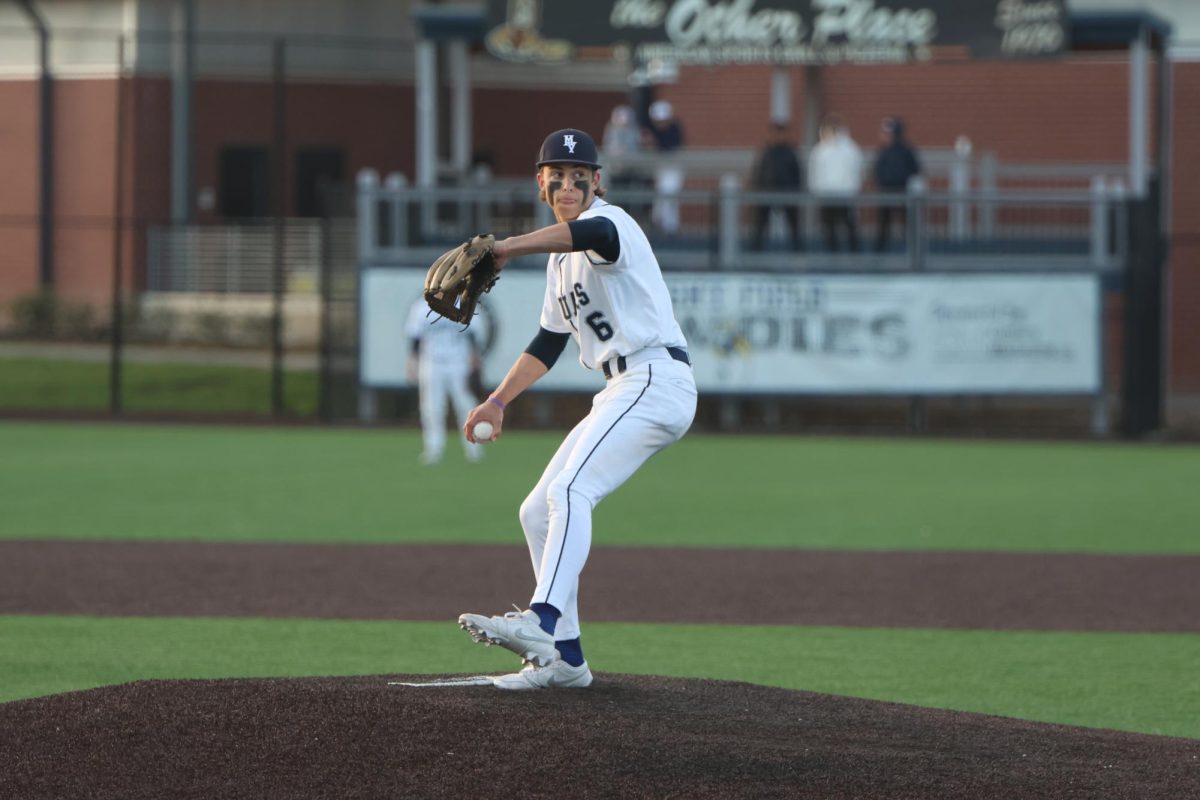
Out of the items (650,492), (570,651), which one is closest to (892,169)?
(650,492)

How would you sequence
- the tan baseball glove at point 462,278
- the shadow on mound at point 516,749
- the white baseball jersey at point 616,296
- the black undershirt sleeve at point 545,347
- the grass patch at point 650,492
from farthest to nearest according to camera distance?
the grass patch at point 650,492, the black undershirt sleeve at point 545,347, the white baseball jersey at point 616,296, the tan baseball glove at point 462,278, the shadow on mound at point 516,749

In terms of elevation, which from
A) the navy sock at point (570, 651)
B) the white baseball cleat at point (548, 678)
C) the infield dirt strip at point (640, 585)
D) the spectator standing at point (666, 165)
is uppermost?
the spectator standing at point (666, 165)

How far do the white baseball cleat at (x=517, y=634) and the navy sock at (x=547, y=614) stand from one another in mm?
19

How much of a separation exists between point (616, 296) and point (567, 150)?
58cm

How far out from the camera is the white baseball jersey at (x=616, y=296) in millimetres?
6652

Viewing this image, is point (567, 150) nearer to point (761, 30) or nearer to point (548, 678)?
point (548, 678)

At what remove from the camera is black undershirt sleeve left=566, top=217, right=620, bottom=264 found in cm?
623

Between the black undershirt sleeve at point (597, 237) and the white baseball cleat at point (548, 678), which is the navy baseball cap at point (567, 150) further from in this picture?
the white baseball cleat at point (548, 678)

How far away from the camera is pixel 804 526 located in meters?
14.2

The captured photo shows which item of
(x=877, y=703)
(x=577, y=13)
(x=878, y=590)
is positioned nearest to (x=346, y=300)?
(x=577, y=13)

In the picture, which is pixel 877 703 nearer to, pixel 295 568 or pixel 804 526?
pixel 295 568

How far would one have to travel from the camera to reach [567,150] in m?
6.65

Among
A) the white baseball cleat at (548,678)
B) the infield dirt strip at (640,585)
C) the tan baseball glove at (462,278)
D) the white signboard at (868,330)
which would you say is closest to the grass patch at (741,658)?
the infield dirt strip at (640,585)

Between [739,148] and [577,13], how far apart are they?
725 centimetres
